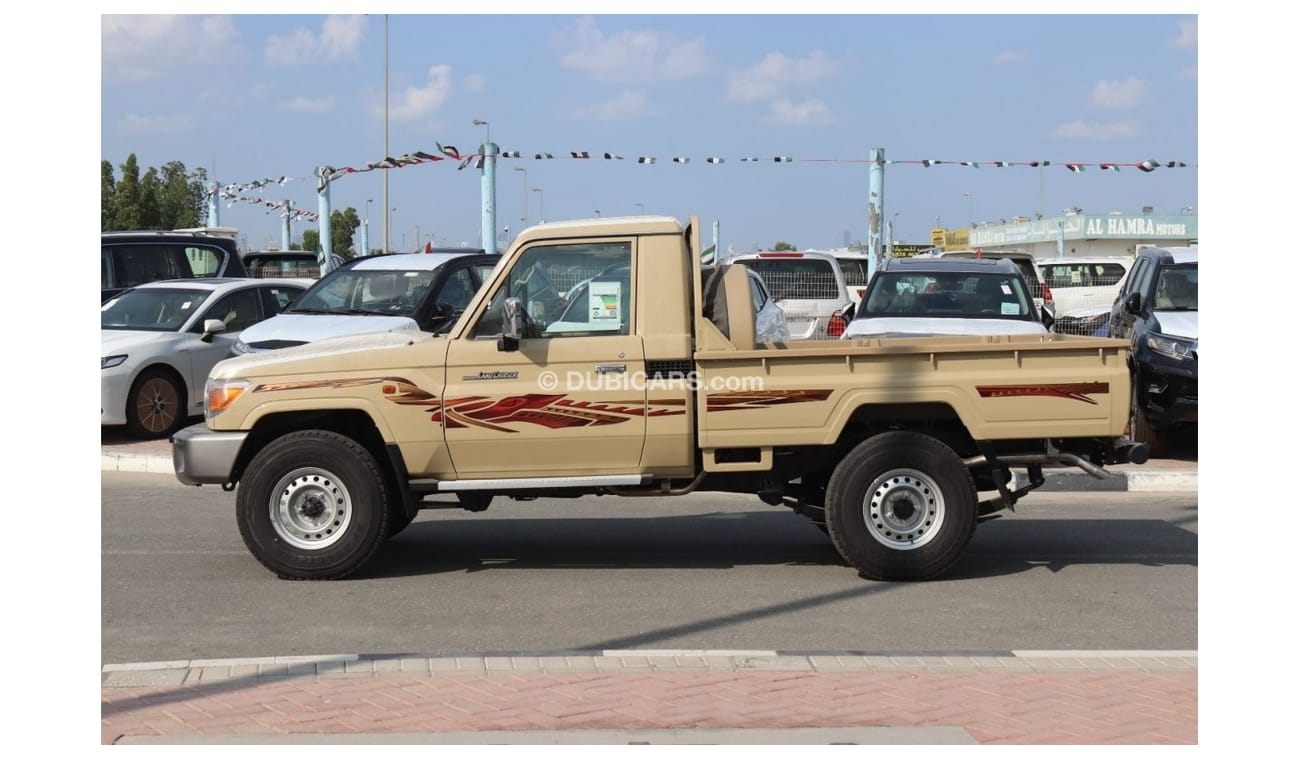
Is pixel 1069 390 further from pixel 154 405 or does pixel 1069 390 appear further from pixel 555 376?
pixel 154 405

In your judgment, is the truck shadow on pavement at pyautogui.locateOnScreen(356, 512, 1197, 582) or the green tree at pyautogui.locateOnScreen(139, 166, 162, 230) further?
the green tree at pyautogui.locateOnScreen(139, 166, 162, 230)

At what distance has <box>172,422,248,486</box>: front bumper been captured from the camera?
8250 mm

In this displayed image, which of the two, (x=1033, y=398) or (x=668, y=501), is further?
(x=668, y=501)

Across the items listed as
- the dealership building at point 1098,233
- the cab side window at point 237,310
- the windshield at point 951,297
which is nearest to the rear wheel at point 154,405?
the cab side window at point 237,310

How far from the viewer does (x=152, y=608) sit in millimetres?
7633

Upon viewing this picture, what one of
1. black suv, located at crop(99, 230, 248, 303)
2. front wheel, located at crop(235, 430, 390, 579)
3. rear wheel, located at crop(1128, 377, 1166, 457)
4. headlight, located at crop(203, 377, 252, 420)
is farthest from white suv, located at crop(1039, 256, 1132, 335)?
headlight, located at crop(203, 377, 252, 420)

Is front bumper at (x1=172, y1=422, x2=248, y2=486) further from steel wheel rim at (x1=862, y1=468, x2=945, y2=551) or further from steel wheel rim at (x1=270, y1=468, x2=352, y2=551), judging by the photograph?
steel wheel rim at (x1=862, y1=468, x2=945, y2=551)

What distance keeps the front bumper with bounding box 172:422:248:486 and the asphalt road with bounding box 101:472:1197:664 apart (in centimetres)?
65

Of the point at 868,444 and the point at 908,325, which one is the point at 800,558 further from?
the point at 908,325

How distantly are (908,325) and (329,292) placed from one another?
20.3 ft

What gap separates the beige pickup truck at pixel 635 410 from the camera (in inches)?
316

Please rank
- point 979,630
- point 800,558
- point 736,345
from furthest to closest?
1. point 800,558
2. point 736,345
3. point 979,630

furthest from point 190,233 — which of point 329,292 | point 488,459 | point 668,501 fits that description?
point 488,459

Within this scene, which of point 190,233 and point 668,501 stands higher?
point 190,233
